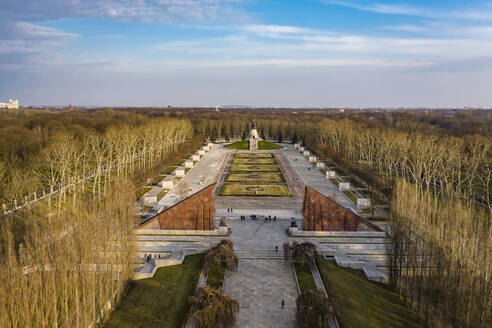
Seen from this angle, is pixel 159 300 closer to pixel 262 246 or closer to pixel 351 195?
pixel 262 246

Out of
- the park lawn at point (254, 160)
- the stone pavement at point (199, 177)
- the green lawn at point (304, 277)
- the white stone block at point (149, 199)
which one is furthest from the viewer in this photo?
the park lawn at point (254, 160)

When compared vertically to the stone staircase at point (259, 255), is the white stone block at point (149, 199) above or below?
above

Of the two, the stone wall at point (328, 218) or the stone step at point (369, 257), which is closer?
the stone step at point (369, 257)

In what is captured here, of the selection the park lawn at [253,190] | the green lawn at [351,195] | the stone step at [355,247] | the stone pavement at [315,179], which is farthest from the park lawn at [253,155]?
the stone step at [355,247]

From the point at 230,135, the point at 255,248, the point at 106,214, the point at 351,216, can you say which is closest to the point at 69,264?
the point at 106,214

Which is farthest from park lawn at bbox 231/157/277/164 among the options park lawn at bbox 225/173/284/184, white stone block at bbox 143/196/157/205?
white stone block at bbox 143/196/157/205

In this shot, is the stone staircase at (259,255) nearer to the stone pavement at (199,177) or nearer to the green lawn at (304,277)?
the green lawn at (304,277)

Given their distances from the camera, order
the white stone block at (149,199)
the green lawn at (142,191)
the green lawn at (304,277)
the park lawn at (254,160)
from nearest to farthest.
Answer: the green lawn at (304,277) → the white stone block at (149,199) → the green lawn at (142,191) → the park lawn at (254,160)
